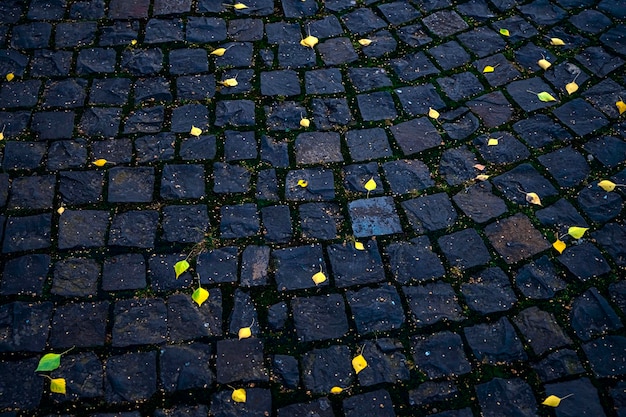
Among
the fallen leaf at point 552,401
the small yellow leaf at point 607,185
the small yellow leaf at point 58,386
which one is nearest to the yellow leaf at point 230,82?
the small yellow leaf at point 58,386

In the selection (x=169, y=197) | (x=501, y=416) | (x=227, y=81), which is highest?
(x=227, y=81)

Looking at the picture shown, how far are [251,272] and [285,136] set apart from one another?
1.03 m

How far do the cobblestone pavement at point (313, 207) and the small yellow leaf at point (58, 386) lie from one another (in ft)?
0.05

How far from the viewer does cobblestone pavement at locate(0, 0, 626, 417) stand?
9.70ft

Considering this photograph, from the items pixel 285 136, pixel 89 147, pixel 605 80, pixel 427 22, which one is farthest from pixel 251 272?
pixel 605 80

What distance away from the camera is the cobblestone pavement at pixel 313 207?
2.96 metres

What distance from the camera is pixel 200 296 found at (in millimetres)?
3180

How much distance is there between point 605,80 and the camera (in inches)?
164

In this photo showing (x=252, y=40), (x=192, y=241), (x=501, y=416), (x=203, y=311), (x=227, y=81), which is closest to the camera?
(x=501, y=416)

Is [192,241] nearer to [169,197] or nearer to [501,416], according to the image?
[169,197]

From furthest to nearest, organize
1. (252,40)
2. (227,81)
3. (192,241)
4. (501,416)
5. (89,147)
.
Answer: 1. (252,40)
2. (227,81)
3. (89,147)
4. (192,241)
5. (501,416)

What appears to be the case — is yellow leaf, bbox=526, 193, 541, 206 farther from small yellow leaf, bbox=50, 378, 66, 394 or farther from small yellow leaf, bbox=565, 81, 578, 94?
small yellow leaf, bbox=50, 378, 66, 394

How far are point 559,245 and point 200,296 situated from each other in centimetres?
202

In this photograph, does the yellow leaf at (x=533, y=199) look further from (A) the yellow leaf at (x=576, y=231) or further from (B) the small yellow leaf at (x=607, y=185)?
(B) the small yellow leaf at (x=607, y=185)
